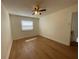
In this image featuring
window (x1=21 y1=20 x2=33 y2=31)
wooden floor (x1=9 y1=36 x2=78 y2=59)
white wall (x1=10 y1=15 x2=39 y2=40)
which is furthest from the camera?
window (x1=21 y1=20 x2=33 y2=31)

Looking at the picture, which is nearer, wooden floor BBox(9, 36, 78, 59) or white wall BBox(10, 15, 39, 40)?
wooden floor BBox(9, 36, 78, 59)

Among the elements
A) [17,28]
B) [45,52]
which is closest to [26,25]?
[17,28]

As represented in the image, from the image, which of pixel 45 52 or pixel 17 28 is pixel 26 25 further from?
pixel 45 52

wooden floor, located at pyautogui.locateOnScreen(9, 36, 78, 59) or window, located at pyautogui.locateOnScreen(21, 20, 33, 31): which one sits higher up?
window, located at pyautogui.locateOnScreen(21, 20, 33, 31)

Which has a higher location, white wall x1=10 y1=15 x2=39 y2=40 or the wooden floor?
white wall x1=10 y1=15 x2=39 y2=40

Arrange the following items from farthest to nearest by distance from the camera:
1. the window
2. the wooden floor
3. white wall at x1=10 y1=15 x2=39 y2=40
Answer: the window → white wall at x1=10 y1=15 x2=39 y2=40 → the wooden floor

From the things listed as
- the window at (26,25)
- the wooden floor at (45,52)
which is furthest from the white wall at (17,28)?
the wooden floor at (45,52)

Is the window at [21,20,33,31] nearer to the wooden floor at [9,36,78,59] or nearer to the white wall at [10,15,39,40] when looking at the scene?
the white wall at [10,15,39,40]

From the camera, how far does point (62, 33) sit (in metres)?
3.82

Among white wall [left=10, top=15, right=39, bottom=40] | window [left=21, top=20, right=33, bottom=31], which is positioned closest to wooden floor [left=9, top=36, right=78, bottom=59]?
white wall [left=10, top=15, right=39, bottom=40]

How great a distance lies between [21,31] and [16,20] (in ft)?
3.60

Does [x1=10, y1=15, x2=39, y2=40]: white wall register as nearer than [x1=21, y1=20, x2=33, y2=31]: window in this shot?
Yes

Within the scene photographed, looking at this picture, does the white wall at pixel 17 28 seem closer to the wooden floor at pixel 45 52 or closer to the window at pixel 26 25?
the window at pixel 26 25

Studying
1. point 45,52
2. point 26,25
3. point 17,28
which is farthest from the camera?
point 26,25
